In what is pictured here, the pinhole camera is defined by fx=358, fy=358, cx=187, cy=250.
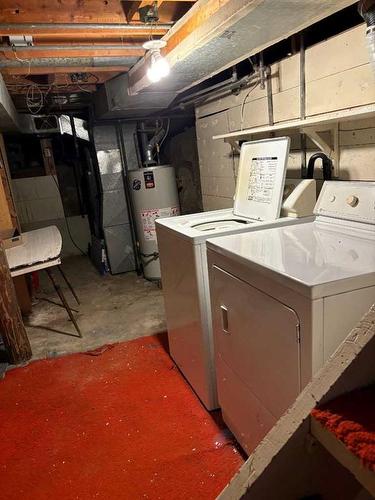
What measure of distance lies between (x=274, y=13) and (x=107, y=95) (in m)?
2.36

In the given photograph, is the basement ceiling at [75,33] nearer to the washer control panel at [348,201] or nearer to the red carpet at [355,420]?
the washer control panel at [348,201]

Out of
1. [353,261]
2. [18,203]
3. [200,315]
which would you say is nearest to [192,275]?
[200,315]

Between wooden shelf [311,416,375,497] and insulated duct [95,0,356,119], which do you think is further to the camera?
insulated duct [95,0,356,119]

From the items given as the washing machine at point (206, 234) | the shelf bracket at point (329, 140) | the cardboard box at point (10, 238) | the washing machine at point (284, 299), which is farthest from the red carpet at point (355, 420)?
the cardboard box at point (10, 238)

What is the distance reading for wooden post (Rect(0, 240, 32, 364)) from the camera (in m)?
2.70

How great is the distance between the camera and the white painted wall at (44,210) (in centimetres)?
588

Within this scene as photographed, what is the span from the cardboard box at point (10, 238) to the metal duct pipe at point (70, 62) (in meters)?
A: 1.51

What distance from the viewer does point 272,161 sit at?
Answer: 2066 millimetres

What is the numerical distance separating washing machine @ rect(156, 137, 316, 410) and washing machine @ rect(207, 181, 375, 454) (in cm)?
14

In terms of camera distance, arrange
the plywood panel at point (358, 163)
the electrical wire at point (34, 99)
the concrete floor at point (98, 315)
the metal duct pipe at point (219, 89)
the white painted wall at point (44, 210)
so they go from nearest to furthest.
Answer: the plywood panel at point (358, 163), the metal duct pipe at point (219, 89), the concrete floor at point (98, 315), the electrical wire at point (34, 99), the white painted wall at point (44, 210)

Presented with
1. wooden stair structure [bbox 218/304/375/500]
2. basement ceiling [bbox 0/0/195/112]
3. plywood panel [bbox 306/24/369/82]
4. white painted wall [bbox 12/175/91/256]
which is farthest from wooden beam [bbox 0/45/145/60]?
white painted wall [bbox 12/175/91/256]

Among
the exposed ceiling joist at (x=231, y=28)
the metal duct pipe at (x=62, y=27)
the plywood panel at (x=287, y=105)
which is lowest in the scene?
the plywood panel at (x=287, y=105)

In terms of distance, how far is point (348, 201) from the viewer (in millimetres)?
1622

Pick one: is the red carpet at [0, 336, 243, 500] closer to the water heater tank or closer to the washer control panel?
the washer control panel
